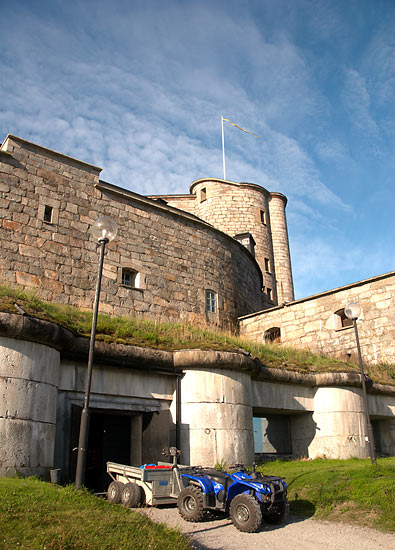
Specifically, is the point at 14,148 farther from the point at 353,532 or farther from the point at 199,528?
the point at 353,532

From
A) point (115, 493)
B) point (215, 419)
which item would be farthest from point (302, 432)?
point (115, 493)

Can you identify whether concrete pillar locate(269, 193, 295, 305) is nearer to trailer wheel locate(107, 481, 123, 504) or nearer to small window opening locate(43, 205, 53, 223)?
small window opening locate(43, 205, 53, 223)

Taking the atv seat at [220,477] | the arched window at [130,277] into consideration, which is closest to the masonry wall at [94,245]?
the arched window at [130,277]

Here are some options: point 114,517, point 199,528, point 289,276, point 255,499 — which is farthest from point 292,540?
point 289,276

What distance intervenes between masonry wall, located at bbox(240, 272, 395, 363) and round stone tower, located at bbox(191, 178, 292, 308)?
10.6m

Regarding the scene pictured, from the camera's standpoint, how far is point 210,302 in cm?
2133

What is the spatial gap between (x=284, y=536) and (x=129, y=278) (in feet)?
41.9

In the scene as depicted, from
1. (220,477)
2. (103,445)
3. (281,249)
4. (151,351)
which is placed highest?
(281,249)

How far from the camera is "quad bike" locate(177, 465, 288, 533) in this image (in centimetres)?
743

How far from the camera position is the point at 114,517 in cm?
631

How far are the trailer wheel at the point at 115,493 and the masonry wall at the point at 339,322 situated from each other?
1207cm

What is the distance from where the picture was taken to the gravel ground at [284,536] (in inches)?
266

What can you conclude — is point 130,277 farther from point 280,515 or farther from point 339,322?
point 280,515

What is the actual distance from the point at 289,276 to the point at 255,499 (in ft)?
95.2
